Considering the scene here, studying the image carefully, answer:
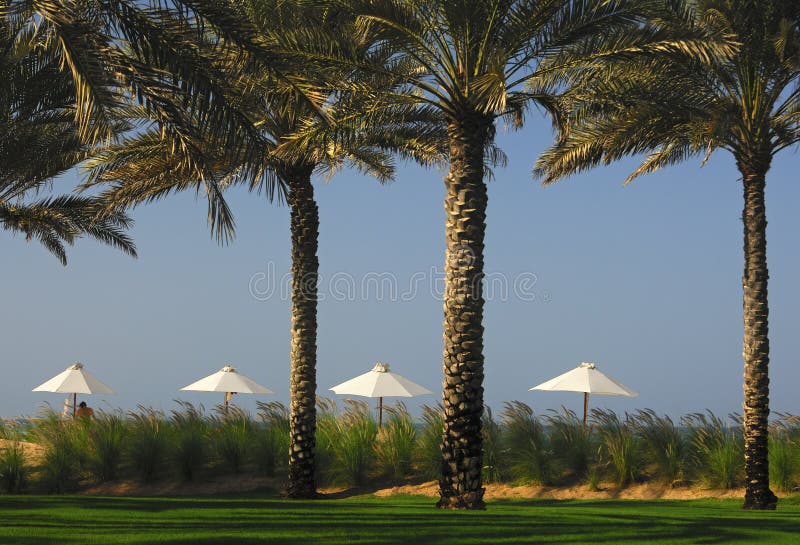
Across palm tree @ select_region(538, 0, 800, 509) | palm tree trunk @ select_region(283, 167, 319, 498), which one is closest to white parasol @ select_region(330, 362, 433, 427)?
palm tree trunk @ select_region(283, 167, 319, 498)

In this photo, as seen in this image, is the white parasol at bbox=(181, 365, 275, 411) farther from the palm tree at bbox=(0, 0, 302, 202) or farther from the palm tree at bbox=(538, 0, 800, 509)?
the palm tree at bbox=(0, 0, 302, 202)

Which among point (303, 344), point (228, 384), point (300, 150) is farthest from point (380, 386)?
point (300, 150)

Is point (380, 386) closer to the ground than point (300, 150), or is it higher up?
closer to the ground

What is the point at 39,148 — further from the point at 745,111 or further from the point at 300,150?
the point at 745,111

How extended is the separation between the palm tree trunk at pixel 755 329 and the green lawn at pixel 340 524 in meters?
2.47

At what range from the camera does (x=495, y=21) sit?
14.6 m

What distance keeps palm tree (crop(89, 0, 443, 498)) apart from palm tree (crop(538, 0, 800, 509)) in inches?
152

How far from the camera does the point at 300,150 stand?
16.3 metres

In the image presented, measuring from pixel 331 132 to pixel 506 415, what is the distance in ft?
25.4

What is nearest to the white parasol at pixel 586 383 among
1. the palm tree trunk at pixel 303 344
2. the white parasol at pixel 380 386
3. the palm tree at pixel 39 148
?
the white parasol at pixel 380 386

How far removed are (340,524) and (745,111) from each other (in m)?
11.4

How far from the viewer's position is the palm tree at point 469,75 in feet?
47.5

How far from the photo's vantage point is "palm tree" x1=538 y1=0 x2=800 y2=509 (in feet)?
54.9

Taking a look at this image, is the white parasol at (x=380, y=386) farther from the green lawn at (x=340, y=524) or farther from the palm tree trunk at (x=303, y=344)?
the green lawn at (x=340, y=524)
